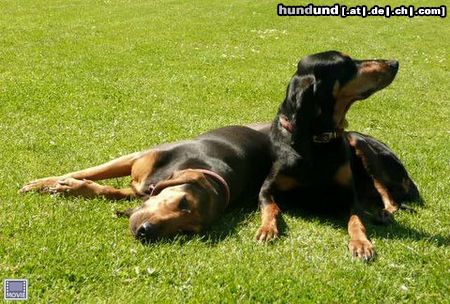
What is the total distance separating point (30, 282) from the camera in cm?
362

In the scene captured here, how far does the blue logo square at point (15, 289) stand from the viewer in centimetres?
340

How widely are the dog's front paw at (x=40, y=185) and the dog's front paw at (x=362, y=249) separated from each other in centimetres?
263

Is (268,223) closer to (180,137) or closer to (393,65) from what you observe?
(393,65)

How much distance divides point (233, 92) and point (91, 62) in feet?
10.7

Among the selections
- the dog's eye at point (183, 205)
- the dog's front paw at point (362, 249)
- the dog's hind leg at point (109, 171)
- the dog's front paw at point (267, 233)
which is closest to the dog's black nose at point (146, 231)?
the dog's eye at point (183, 205)

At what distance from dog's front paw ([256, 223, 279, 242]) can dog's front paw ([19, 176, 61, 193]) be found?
1.88m

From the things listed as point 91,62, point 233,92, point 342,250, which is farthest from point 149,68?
point 342,250

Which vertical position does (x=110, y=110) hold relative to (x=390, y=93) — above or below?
above

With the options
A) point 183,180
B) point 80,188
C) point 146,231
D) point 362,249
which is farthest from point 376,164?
point 80,188

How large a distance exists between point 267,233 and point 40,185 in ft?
6.84

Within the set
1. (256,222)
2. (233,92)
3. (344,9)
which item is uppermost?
(256,222)

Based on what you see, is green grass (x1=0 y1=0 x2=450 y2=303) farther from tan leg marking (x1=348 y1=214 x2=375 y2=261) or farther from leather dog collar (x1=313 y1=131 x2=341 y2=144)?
leather dog collar (x1=313 y1=131 x2=341 y2=144)

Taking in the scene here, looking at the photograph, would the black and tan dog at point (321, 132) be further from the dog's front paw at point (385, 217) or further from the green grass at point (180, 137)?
the green grass at point (180, 137)

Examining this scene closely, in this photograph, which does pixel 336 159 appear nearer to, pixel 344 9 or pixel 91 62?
pixel 91 62
